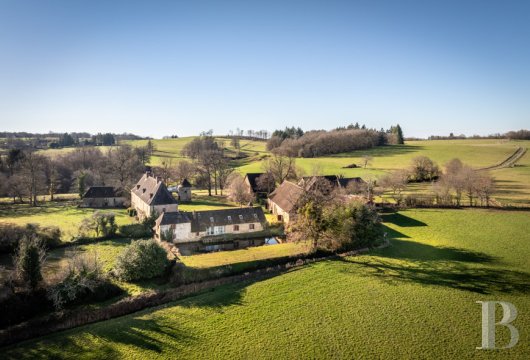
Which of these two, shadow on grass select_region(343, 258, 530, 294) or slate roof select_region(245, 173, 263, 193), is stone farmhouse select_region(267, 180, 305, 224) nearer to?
slate roof select_region(245, 173, 263, 193)

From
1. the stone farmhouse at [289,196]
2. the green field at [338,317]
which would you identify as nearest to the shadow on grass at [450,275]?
the green field at [338,317]

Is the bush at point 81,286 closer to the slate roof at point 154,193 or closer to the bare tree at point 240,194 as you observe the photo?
the slate roof at point 154,193

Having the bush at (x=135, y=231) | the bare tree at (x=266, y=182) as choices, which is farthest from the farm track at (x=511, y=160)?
the bush at (x=135, y=231)

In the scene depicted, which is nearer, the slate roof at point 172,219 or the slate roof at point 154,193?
the slate roof at point 172,219

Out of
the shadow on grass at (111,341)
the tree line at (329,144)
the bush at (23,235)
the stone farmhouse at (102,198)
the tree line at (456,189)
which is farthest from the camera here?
the tree line at (329,144)

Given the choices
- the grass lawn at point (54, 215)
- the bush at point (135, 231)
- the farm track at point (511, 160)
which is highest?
the farm track at point (511, 160)

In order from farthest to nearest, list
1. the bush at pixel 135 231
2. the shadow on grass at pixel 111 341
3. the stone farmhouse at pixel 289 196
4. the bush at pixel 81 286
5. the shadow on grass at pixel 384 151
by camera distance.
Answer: the shadow on grass at pixel 384 151 < the stone farmhouse at pixel 289 196 < the bush at pixel 135 231 < the bush at pixel 81 286 < the shadow on grass at pixel 111 341

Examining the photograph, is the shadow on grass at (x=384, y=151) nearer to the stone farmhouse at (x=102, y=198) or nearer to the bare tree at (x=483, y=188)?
the bare tree at (x=483, y=188)

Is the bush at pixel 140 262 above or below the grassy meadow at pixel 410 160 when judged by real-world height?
below
